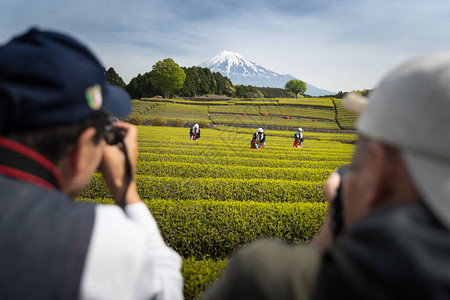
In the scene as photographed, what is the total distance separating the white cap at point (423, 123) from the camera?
61 centimetres

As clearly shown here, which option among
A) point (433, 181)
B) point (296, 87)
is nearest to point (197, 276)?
point (433, 181)

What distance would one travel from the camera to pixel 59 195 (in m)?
0.82

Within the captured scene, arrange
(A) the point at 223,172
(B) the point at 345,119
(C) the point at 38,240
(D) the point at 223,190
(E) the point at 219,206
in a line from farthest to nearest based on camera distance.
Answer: (B) the point at 345,119, (A) the point at 223,172, (D) the point at 223,190, (E) the point at 219,206, (C) the point at 38,240

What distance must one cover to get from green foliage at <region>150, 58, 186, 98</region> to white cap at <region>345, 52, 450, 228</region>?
82.4m

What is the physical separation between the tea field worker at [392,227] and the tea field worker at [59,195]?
0.36 meters

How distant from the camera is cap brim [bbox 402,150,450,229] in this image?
1.93ft

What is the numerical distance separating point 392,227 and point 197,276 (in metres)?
2.39

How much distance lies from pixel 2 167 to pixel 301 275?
0.97m

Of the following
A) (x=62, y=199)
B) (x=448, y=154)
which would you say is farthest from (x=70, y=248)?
(x=448, y=154)

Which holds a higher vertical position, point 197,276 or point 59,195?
point 59,195

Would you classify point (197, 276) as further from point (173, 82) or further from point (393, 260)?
point (173, 82)

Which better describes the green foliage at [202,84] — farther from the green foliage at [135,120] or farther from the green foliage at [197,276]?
the green foliage at [197,276]

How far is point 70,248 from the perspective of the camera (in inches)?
29.3

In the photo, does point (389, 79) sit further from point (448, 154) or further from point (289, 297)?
point (289, 297)
